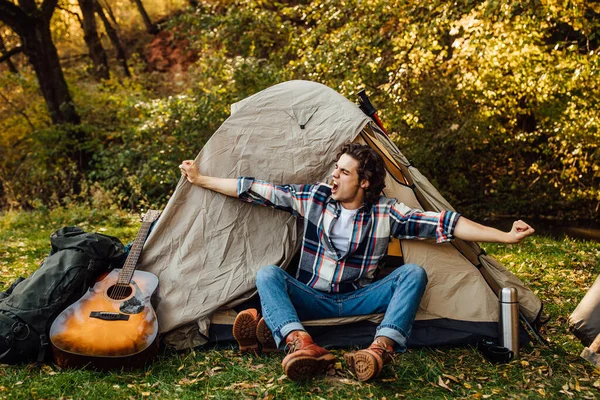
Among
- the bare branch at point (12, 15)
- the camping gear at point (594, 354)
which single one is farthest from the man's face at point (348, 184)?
the bare branch at point (12, 15)

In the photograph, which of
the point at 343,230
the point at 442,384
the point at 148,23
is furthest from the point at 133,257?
the point at 148,23

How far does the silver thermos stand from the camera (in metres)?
3.58

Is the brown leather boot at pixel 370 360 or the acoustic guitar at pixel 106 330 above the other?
the acoustic guitar at pixel 106 330

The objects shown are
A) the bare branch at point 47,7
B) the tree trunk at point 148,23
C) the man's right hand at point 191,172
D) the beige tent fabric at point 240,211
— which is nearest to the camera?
the beige tent fabric at point 240,211

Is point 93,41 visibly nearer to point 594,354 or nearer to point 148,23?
point 148,23

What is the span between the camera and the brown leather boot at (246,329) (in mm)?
3471

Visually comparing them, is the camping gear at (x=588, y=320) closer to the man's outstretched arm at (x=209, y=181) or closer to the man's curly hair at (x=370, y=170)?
the man's curly hair at (x=370, y=170)

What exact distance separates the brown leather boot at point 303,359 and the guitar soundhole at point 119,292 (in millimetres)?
1042

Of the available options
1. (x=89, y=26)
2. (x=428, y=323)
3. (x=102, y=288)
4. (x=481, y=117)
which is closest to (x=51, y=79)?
(x=89, y=26)

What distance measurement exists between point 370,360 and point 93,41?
1431cm

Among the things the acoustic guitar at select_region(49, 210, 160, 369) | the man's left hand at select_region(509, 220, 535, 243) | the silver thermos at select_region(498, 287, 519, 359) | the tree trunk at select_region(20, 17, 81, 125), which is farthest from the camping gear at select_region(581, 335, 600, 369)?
the tree trunk at select_region(20, 17, 81, 125)

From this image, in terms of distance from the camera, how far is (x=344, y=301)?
3674 millimetres

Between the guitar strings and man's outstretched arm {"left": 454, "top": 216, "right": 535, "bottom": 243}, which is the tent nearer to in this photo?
the guitar strings

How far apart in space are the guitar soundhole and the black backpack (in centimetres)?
14
